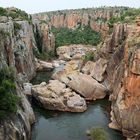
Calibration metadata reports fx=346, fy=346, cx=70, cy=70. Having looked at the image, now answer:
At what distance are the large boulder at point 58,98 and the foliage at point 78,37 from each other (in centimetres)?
6459

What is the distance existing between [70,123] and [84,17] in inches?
4384

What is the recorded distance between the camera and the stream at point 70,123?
38.9 metres

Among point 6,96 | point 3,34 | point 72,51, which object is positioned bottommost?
point 72,51

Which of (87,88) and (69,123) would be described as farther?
(87,88)

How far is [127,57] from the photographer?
43.2 metres

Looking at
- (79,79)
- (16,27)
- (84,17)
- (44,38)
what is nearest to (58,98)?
(79,79)

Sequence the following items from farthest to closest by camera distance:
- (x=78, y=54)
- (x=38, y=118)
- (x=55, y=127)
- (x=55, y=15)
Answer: (x=55, y=15) → (x=78, y=54) → (x=38, y=118) → (x=55, y=127)

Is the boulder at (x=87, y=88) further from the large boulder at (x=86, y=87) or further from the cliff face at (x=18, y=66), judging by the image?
the cliff face at (x=18, y=66)

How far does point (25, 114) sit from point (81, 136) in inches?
268

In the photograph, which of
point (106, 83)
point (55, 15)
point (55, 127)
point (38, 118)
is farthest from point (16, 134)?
point (55, 15)

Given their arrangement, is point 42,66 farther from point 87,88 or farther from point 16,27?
point 87,88

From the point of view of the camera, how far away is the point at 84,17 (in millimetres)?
150125

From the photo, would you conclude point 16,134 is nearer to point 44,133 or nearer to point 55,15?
point 44,133

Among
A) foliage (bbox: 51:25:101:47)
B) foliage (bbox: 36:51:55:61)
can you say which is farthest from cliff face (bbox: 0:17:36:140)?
foliage (bbox: 51:25:101:47)
